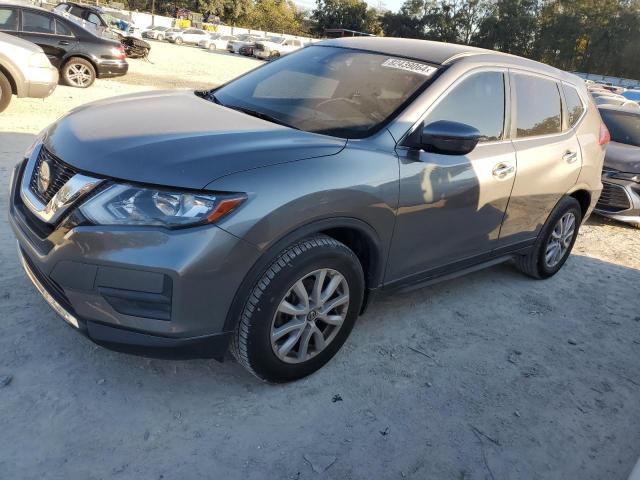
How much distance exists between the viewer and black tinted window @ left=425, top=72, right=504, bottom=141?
325 cm

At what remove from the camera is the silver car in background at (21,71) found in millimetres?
7598

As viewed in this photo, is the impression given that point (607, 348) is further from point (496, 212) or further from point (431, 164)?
point (431, 164)

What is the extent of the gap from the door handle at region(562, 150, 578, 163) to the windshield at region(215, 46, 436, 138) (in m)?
1.58

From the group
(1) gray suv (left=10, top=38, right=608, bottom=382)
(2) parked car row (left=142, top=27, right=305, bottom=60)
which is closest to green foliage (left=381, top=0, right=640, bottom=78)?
(2) parked car row (left=142, top=27, right=305, bottom=60)

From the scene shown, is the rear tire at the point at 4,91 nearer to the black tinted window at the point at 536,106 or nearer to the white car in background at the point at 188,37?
the black tinted window at the point at 536,106

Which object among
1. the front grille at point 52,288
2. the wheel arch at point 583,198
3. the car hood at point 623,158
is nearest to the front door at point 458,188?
the wheel arch at point 583,198

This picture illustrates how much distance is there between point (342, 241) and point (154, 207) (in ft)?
3.57

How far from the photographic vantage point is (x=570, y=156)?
171 inches

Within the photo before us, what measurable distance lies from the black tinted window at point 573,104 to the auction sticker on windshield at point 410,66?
1.74 meters

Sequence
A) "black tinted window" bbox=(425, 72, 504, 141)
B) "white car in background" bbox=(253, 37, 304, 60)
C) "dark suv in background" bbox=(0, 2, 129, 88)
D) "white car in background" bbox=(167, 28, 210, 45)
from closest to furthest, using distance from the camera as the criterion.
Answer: "black tinted window" bbox=(425, 72, 504, 141) → "dark suv in background" bbox=(0, 2, 129, 88) → "white car in background" bbox=(253, 37, 304, 60) → "white car in background" bbox=(167, 28, 210, 45)

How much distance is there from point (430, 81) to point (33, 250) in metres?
2.29

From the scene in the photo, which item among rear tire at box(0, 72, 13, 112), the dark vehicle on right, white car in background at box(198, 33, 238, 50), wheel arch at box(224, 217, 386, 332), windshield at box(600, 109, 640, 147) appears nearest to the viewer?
wheel arch at box(224, 217, 386, 332)

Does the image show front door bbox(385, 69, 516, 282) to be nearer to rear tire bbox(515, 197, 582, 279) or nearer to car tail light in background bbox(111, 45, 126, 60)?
rear tire bbox(515, 197, 582, 279)

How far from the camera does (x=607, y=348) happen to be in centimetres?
384
